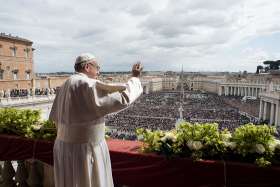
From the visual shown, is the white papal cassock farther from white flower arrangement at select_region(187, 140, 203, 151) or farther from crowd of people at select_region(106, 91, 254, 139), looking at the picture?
crowd of people at select_region(106, 91, 254, 139)

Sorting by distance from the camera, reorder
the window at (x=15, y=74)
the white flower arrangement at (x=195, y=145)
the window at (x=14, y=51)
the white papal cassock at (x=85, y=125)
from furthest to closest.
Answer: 1. the window at (x=15, y=74)
2. the window at (x=14, y=51)
3. the white flower arrangement at (x=195, y=145)
4. the white papal cassock at (x=85, y=125)

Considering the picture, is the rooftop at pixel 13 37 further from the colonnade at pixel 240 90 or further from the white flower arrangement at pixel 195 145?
the colonnade at pixel 240 90

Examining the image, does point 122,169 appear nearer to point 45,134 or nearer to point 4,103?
point 45,134

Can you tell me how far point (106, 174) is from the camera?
321 cm

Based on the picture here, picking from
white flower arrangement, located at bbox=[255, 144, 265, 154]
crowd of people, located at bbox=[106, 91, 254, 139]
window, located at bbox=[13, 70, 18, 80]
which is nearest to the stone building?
window, located at bbox=[13, 70, 18, 80]

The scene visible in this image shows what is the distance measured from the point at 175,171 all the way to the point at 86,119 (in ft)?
4.22

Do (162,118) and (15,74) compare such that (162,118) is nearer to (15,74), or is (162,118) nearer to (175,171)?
(15,74)

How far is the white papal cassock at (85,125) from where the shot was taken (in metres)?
2.88

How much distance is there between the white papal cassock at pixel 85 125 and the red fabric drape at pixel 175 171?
25.3 inches

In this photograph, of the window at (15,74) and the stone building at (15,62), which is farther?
the window at (15,74)

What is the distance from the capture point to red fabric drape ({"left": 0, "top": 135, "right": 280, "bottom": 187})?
128 inches

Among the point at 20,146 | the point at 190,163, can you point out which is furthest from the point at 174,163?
the point at 20,146

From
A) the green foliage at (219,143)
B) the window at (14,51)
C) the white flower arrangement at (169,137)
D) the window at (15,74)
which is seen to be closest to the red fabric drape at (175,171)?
the green foliage at (219,143)

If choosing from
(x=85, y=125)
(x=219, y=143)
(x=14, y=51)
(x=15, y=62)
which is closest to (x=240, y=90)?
(x=15, y=62)
